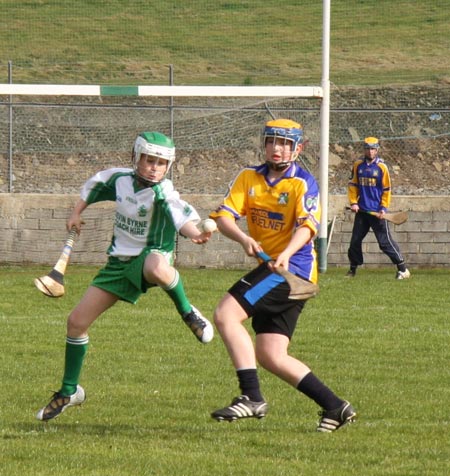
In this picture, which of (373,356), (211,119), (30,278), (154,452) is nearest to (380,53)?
(211,119)

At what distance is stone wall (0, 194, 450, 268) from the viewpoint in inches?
747

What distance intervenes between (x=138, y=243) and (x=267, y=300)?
35.7 inches

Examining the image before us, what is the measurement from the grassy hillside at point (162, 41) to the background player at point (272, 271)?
16.4 m

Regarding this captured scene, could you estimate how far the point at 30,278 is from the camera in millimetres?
16891

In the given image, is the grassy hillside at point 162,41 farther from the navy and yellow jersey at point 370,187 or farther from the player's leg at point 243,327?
the player's leg at point 243,327

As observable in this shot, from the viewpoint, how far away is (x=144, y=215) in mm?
7465

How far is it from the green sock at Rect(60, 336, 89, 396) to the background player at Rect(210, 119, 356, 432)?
97 cm

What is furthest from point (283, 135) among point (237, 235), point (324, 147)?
point (324, 147)

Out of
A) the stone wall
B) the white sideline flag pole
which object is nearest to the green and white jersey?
the white sideline flag pole

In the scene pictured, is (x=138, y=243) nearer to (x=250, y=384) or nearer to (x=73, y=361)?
(x=73, y=361)

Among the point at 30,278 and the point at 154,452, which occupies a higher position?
the point at 154,452

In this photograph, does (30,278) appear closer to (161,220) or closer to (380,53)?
(161,220)

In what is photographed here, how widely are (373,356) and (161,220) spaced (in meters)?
3.65

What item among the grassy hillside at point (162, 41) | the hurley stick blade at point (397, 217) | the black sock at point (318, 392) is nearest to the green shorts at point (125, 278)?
the black sock at point (318, 392)
